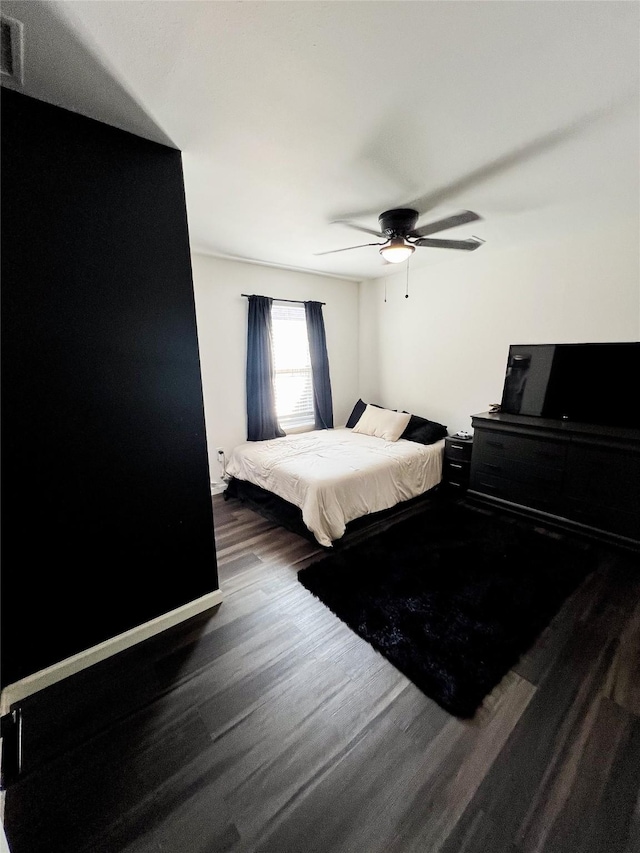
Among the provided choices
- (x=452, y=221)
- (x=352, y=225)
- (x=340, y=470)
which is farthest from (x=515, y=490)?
(x=352, y=225)

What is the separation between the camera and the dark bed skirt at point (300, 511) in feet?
9.11

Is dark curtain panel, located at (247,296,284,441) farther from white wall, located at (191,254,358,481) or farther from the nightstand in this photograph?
the nightstand

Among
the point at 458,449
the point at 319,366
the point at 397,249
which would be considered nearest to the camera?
the point at 397,249

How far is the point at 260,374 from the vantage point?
378 centimetres

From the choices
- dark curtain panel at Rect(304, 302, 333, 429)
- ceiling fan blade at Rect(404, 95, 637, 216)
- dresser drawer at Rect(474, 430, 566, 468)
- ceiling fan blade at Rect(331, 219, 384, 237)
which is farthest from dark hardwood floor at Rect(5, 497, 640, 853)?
dark curtain panel at Rect(304, 302, 333, 429)

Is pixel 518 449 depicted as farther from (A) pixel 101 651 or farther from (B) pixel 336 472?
(A) pixel 101 651

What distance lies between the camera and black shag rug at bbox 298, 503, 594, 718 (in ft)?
5.26

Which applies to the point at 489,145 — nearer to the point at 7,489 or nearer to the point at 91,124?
the point at 91,124

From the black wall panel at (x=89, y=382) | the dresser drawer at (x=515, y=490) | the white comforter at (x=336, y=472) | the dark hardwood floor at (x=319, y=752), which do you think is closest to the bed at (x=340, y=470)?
the white comforter at (x=336, y=472)

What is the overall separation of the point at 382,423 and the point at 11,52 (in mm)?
3672

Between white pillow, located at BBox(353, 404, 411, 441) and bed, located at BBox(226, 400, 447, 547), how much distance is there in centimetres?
1

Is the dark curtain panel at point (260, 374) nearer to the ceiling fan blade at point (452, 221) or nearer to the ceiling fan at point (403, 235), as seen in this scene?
the ceiling fan at point (403, 235)

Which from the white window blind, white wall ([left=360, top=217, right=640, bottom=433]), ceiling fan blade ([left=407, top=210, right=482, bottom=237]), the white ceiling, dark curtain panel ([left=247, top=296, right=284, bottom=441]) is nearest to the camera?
the white ceiling

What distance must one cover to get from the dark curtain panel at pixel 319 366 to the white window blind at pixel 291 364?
0.27 feet
